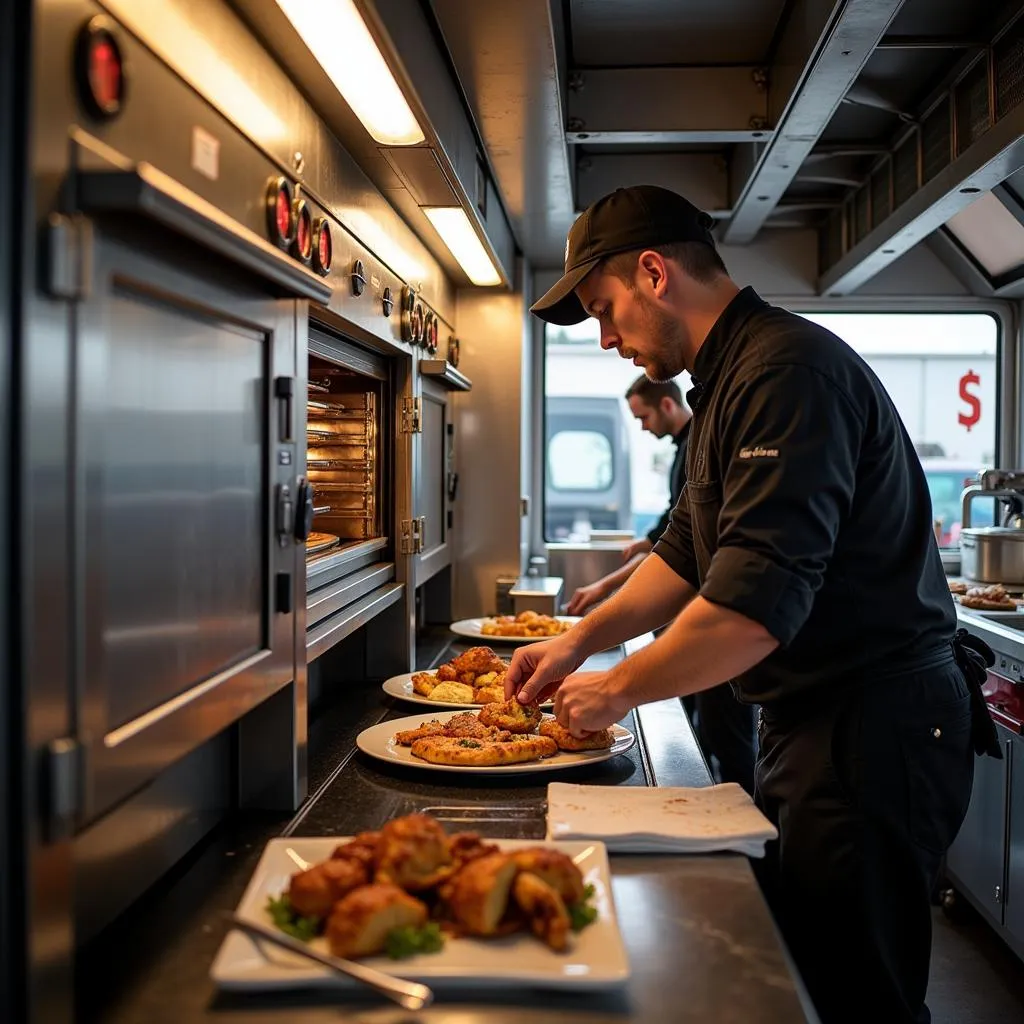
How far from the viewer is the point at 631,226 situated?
1981 millimetres

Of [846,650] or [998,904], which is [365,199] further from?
[998,904]

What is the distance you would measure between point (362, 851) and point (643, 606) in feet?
3.76

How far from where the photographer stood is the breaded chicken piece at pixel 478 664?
8.84ft

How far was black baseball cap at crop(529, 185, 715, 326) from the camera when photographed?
1978 millimetres

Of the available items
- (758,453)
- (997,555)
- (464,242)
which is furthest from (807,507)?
(997,555)

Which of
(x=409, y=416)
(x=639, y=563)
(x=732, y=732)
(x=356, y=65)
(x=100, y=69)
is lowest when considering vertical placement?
(x=732, y=732)

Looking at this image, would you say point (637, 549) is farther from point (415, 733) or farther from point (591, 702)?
point (591, 702)

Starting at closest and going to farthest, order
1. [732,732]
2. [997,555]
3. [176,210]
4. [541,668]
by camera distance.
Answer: [176,210] < [541,668] < [732,732] < [997,555]

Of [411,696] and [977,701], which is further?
[411,696]

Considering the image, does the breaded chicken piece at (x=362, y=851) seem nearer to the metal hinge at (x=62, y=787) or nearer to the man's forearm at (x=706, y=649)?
the metal hinge at (x=62, y=787)

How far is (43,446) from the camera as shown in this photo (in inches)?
38.4

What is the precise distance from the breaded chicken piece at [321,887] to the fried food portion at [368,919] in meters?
0.02

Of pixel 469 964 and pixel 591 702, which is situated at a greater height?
pixel 591 702

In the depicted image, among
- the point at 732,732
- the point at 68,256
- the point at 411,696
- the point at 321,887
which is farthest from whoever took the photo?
the point at 732,732
